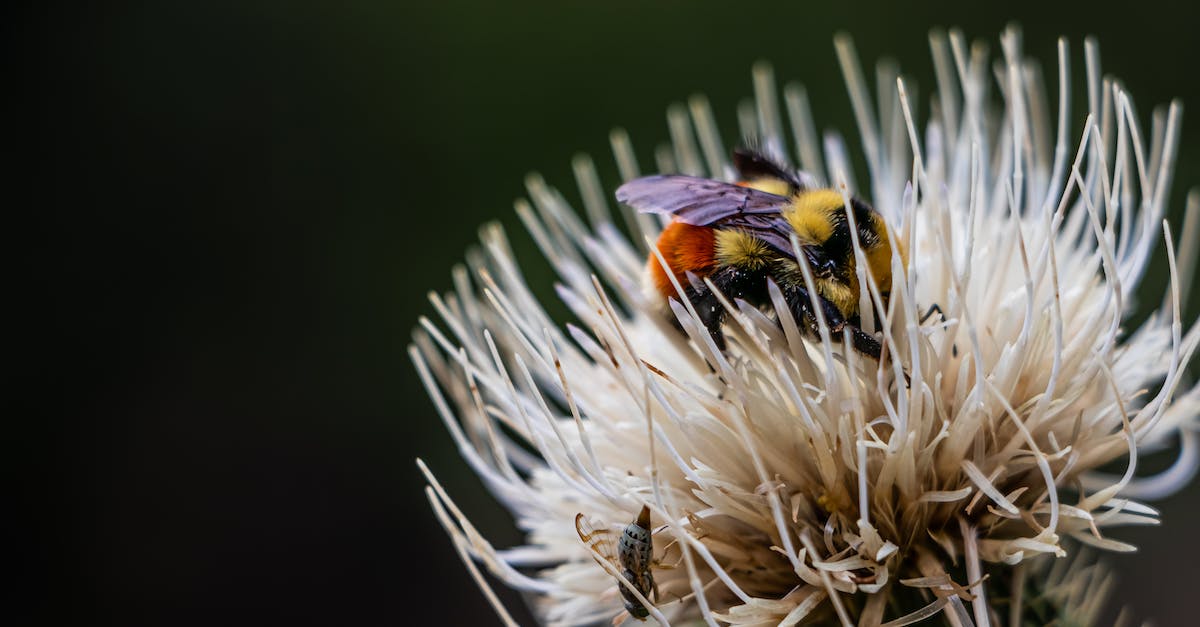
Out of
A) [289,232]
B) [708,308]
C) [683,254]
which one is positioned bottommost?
[708,308]

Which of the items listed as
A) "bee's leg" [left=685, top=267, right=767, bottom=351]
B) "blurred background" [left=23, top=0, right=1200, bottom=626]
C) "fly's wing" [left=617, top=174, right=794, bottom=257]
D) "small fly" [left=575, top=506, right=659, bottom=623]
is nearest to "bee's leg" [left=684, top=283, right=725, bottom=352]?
"bee's leg" [left=685, top=267, right=767, bottom=351]

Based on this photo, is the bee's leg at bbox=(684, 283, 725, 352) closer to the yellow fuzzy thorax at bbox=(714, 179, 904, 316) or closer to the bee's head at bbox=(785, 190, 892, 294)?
the yellow fuzzy thorax at bbox=(714, 179, 904, 316)

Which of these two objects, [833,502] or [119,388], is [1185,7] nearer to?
[833,502]

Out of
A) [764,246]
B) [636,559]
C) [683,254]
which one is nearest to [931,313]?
[764,246]

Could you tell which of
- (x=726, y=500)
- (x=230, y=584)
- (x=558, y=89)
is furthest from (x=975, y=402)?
(x=230, y=584)

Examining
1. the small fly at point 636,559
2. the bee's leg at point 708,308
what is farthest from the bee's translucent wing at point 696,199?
the small fly at point 636,559

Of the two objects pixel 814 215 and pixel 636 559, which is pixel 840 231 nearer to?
pixel 814 215
